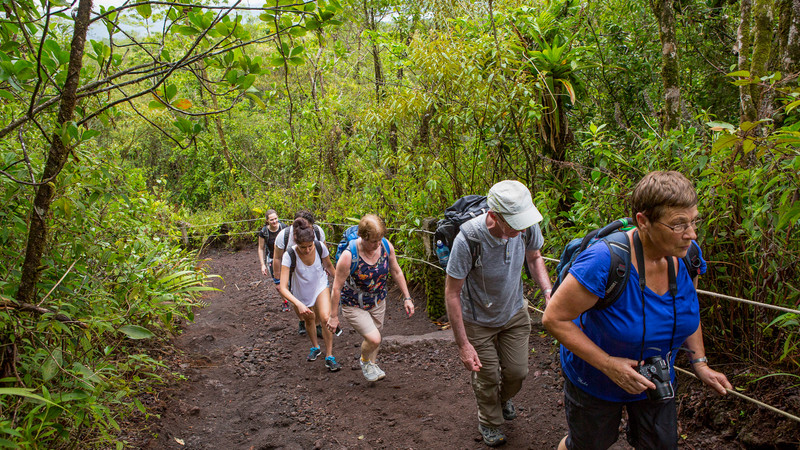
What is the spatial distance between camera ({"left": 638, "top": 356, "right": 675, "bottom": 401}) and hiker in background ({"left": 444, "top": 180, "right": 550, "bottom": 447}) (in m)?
1.06

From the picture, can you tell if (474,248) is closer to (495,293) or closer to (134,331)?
A: (495,293)

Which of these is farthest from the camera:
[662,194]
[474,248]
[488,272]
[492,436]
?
[492,436]

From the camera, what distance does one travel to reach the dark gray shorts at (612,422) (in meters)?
2.21

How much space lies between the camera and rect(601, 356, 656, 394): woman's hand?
6.43ft

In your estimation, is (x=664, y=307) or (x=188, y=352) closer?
(x=664, y=307)

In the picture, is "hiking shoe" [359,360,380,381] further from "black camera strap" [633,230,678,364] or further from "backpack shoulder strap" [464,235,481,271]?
"black camera strap" [633,230,678,364]

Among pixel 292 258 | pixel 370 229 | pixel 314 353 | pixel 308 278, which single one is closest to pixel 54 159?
pixel 370 229

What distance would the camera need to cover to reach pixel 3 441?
79.7 inches

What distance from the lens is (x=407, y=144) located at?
7.29 meters

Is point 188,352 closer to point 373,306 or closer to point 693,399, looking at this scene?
point 373,306

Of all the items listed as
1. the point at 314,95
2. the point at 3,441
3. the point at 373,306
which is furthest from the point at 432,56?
the point at 314,95

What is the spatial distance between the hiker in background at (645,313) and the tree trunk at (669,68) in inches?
126

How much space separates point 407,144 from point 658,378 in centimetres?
565

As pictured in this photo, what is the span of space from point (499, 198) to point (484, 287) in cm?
68
